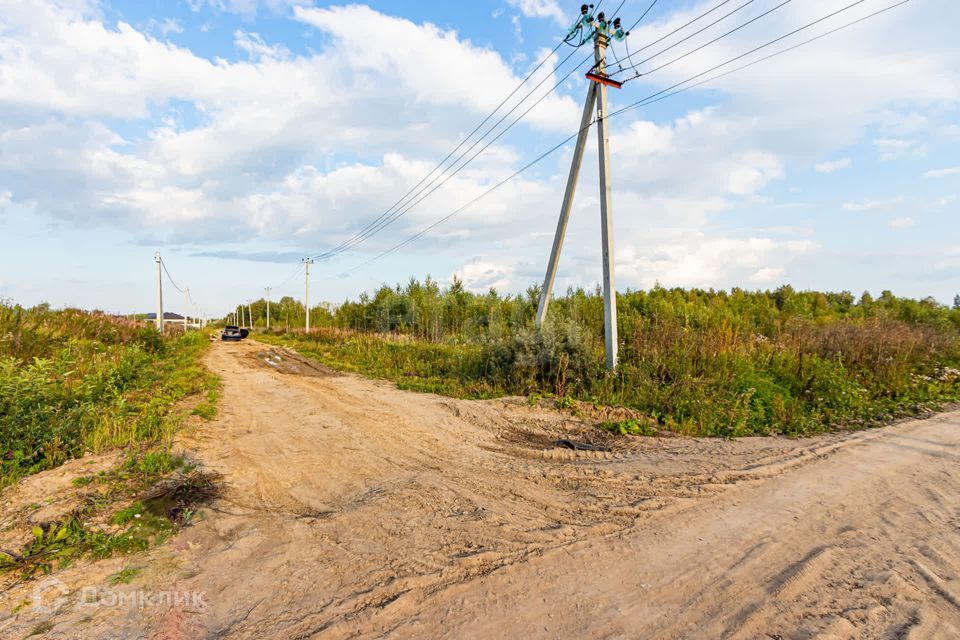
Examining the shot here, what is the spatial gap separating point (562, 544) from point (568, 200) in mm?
8962

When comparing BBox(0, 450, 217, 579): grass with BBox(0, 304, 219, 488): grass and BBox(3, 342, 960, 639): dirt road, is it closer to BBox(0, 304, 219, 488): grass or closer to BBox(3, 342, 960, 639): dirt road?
BBox(3, 342, 960, 639): dirt road

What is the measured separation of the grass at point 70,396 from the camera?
16.8ft

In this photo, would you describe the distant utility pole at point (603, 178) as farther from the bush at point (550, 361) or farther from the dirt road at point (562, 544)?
the dirt road at point (562, 544)

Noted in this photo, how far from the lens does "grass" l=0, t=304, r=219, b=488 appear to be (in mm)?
5125

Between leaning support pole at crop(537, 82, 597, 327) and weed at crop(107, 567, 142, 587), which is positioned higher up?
leaning support pole at crop(537, 82, 597, 327)

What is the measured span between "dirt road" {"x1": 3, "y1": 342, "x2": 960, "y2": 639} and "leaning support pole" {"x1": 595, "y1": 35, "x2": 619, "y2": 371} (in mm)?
3397

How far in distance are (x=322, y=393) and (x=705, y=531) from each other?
28.5 feet

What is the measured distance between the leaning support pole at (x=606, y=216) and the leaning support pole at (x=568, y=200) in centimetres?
39

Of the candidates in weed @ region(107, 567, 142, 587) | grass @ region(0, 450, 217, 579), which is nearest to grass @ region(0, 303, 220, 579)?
grass @ region(0, 450, 217, 579)

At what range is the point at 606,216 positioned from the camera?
10031 mm

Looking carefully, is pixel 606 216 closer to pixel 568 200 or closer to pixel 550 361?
pixel 568 200

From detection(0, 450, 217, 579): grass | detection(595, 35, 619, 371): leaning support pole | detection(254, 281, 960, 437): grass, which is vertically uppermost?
detection(595, 35, 619, 371): leaning support pole

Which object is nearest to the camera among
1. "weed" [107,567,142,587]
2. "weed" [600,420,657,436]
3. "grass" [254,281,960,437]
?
"weed" [107,567,142,587]

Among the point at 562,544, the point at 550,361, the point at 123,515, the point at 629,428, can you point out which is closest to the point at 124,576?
the point at 123,515
